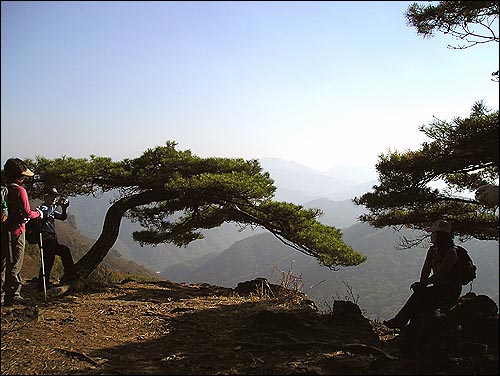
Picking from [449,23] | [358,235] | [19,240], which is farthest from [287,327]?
[358,235]

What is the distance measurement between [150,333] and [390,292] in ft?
244

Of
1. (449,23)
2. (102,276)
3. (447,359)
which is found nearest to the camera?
(447,359)

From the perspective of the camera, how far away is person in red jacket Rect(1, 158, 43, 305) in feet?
16.9

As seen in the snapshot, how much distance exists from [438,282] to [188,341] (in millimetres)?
2986

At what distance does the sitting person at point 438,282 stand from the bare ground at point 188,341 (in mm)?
503

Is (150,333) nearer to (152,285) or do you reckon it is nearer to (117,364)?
(117,364)

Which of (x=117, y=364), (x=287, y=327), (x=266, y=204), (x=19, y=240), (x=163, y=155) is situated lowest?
(x=117, y=364)

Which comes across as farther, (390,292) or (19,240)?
(390,292)

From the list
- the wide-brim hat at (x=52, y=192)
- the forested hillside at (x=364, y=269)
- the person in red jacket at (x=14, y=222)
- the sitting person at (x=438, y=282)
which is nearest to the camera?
the sitting person at (x=438, y=282)

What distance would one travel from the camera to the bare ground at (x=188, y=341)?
3.83 m

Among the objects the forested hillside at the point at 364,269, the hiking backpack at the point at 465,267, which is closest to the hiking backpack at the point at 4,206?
the hiking backpack at the point at 465,267

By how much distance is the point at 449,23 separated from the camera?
564 centimetres

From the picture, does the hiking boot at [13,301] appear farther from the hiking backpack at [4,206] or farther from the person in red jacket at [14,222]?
the hiking backpack at [4,206]

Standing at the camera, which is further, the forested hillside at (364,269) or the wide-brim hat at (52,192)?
the forested hillside at (364,269)
